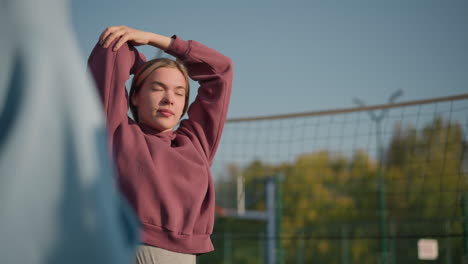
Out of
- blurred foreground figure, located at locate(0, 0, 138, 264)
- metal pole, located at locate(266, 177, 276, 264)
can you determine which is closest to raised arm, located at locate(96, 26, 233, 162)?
blurred foreground figure, located at locate(0, 0, 138, 264)

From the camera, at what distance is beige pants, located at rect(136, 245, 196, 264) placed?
170cm

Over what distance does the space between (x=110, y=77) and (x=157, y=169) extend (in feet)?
1.07

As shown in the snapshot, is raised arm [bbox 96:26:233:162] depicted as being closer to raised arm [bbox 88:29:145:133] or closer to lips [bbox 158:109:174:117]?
lips [bbox 158:109:174:117]

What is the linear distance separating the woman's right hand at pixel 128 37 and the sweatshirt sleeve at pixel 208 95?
0.15 m

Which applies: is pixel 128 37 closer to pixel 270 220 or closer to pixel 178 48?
pixel 178 48

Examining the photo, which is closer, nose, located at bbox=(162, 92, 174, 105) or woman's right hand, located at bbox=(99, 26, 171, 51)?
woman's right hand, located at bbox=(99, 26, 171, 51)

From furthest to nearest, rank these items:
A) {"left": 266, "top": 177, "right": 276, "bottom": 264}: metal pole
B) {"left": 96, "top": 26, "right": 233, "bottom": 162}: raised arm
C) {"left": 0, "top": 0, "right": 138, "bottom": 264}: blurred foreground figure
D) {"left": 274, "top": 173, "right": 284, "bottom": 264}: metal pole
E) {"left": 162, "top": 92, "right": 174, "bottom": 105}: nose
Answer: {"left": 266, "top": 177, "right": 276, "bottom": 264}: metal pole
{"left": 274, "top": 173, "right": 284, "bottom": 264}: metal pole
{"left": 96, "top": 26, "right": 233, "bottom": 162}: raised arm
{"left": 162, "top": 92, "right": 174, "bottom": 105}: nose
{"left": 0, "top": 0, "right": 138, "bottom": 264}: blurred foreground figure

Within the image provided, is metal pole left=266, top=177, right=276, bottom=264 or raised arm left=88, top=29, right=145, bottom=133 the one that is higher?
raised arm left=88, top=29, right=145, bottom=133

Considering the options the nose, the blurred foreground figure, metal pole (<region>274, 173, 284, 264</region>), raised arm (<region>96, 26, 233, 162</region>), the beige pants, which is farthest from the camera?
metal pole (<region>274, 173, 284, 264</region>)

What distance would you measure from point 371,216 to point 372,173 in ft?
14.8

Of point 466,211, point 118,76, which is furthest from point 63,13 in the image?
point 466,211

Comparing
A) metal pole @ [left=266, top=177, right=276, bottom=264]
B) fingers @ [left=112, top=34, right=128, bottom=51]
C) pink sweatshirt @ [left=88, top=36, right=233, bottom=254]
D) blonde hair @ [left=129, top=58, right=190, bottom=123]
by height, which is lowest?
metal pole @ [left=266, top=177, right=276, bottom=264]

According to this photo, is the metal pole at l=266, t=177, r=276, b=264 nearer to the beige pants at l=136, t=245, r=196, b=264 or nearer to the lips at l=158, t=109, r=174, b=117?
the lips at l=158, t=109, r=174, b=117

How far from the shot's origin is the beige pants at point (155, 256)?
5.59 feet
